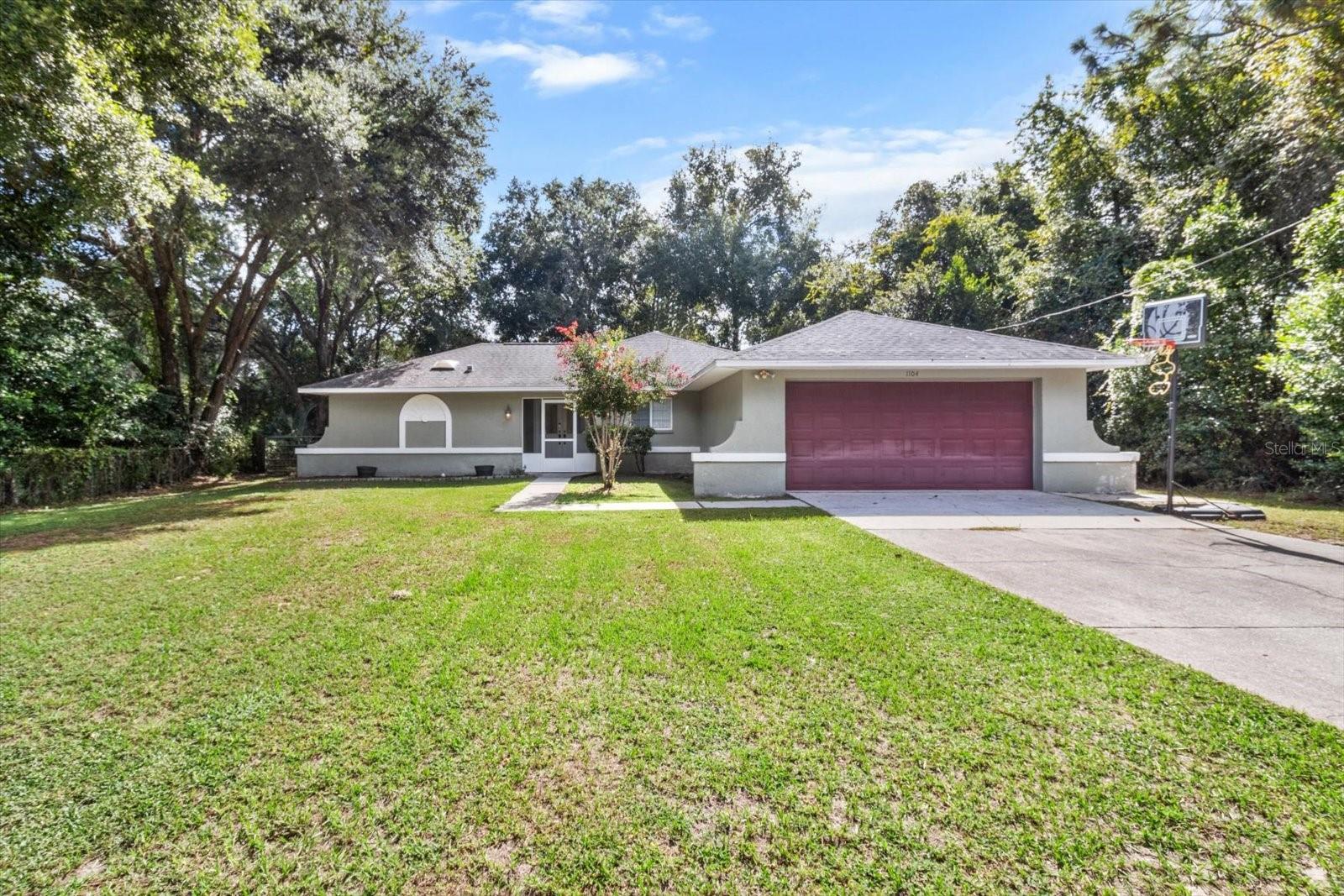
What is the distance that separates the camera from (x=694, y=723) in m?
2.84

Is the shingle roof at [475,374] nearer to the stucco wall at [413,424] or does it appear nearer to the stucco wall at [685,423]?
the stucco wall at [413,424]

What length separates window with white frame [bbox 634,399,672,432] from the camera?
16.2 m

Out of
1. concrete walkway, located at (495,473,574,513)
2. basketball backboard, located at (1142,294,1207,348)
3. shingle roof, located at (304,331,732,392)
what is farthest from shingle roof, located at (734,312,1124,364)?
concrete walkway, located at (495,473,574,513)

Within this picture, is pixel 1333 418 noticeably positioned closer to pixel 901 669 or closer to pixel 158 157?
pixel 901 669

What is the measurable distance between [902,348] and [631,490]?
6.17 metres

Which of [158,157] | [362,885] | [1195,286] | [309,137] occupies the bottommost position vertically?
[362,885]

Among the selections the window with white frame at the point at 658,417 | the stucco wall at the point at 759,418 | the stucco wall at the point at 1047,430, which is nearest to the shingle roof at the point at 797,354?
the stucco wall at the point at 1047,430

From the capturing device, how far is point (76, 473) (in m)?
11.1

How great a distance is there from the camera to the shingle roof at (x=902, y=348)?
10336 mm

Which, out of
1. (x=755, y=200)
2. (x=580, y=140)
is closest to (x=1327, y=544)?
(x=580, y=140)

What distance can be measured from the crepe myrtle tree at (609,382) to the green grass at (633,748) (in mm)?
6634

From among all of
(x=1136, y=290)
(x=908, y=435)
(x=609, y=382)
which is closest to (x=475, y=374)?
(x=609, y=382)

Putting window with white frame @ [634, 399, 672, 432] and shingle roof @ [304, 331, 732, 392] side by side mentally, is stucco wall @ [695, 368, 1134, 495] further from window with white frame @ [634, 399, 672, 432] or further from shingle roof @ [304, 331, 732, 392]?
window with white frame @ [634, 399, 672, 432]

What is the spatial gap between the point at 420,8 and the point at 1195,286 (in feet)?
63.1
